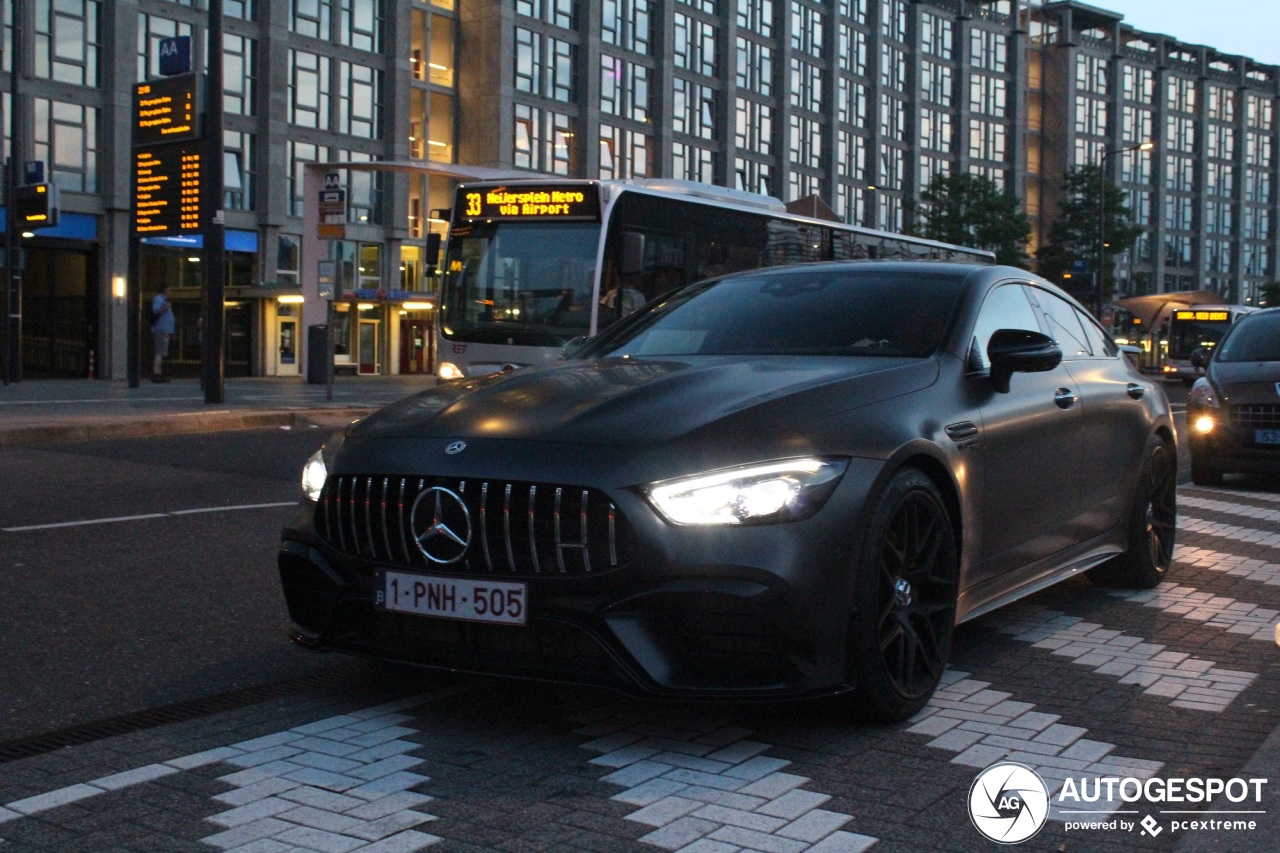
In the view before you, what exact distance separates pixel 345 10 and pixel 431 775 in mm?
44257

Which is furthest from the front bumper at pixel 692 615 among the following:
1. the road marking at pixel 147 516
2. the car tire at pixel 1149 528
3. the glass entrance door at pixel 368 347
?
the glass entrance door at pixel 368 347

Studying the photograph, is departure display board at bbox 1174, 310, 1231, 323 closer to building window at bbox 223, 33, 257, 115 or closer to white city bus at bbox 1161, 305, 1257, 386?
white city bus at bbox 1161, 305, 1257, 386

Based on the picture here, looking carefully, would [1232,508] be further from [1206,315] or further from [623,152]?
[623,152]

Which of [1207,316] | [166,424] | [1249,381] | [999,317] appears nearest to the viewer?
[999,317]

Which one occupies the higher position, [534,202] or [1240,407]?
[534,202]

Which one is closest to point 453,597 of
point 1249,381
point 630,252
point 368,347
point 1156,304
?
point 1249,381

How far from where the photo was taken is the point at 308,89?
144 ft

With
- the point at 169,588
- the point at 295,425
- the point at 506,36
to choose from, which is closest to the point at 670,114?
the point at 506,36

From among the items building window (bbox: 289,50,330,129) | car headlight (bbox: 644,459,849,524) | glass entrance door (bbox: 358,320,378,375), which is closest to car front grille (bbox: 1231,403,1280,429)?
car headlight (bbox: 644,459,849,524)

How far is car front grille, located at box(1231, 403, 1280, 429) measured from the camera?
11.7m

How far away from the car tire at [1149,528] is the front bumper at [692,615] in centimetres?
307

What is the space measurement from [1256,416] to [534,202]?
31.8 ft

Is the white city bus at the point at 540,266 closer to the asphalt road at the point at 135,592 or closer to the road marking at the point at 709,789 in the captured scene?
the asphalt road at the point at 135,592

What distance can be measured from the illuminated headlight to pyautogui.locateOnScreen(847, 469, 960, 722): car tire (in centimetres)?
164
